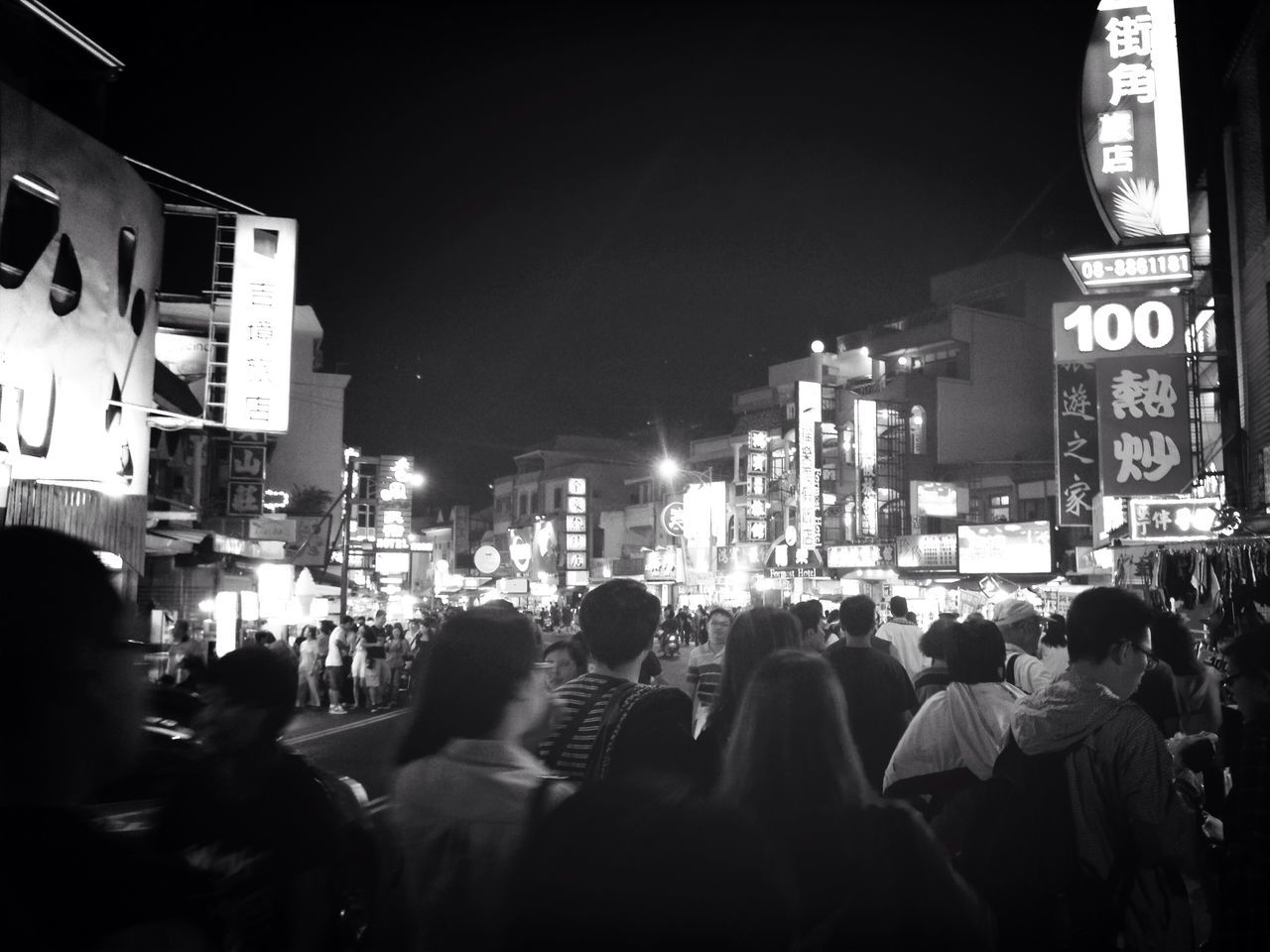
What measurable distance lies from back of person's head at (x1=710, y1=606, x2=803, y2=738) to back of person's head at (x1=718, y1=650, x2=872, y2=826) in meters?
2.12

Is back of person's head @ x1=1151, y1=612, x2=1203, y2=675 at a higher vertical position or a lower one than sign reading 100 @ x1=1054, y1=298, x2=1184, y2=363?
lower

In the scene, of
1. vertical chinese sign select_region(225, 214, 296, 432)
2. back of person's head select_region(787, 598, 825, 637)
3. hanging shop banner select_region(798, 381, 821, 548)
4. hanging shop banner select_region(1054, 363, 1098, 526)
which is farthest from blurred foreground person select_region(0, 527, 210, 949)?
hanging shop banner select_region(798, 381, 821, 548)

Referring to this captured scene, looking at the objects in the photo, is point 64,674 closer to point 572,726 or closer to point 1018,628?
point 572,726

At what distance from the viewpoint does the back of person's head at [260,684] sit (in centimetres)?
395

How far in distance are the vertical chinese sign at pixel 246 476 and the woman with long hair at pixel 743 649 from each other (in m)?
23.6

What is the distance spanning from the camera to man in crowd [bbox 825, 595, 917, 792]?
6.43 metres

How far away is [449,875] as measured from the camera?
9.59 feet

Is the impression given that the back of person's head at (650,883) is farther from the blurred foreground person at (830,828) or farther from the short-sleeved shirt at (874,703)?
the short-sleeved shirt at (874,703)

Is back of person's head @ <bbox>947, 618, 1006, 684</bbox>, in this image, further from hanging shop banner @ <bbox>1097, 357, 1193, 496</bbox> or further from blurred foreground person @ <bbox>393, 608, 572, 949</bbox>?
hanging shop banner @ <bbox>1097, 357, 1193, 496</bbox>

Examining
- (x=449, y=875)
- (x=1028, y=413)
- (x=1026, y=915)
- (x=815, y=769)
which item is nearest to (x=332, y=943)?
(x=449, y=875)

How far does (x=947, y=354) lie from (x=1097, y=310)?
34.2 metres

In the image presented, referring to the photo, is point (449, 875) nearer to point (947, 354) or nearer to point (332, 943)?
point (332, 943)

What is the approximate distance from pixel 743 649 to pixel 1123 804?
193 centimetres

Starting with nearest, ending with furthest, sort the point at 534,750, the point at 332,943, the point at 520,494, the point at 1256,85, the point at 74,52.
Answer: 1. the point at 332,943
2. the point at 534,750
3. the point at 1256,85
4. the point at 74,52
5. the point at 520,494
